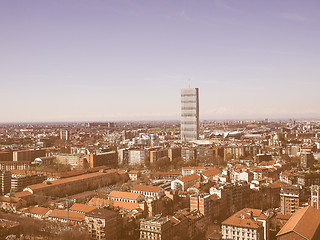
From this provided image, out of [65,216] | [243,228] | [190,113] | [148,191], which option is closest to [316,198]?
[243,228]

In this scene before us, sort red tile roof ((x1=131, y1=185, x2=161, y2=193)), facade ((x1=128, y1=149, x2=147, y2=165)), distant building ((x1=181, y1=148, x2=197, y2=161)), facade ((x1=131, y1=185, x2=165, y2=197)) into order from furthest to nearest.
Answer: distant building ((x1=181, y1=148, x2=197, y2=161)) → facade ((x1=128, y1=149, x2=147, y2=165)) → red tile roof ((x1=131, y1=185, x2=161, y2=193)) → facade ((x1=131, y1=185, x2=165, y2=197))

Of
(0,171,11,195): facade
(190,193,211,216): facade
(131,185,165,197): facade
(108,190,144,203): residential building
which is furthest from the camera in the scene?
(0,171,11,195): facade

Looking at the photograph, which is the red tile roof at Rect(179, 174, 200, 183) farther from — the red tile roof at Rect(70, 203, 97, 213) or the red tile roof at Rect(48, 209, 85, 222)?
the red tile roof at Rect(48, 209, 85, 222)

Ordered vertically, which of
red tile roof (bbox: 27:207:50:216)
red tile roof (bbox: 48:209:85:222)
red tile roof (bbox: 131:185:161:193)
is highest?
red tile roof (bbox: 131:185:161:193)

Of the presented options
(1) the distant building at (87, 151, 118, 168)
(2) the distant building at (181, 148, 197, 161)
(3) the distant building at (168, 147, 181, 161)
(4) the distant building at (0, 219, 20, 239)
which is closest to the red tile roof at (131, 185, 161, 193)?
(4) the distant building at (0, 219, 20, 239)

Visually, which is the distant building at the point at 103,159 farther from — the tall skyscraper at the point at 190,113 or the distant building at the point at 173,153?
the tall skyscraper at the point at 190,113

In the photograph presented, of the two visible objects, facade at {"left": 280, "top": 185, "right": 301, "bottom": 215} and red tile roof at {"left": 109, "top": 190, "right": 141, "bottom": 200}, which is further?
red tile roof at {"left": 109, "top": 190, "right": 141, "bottom": 200}

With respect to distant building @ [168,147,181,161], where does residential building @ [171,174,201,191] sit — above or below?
below
